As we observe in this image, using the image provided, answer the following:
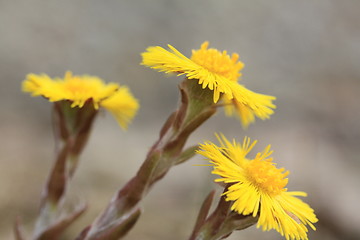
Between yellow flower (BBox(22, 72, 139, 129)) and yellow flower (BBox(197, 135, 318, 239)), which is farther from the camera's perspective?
yellow flower (BBox(22, 72, 139, 129))

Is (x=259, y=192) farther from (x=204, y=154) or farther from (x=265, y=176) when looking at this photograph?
(x=204, y=154)

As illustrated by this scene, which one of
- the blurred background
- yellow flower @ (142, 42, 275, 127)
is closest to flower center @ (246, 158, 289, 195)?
yellow flower @ (142, 42, 275, 127)

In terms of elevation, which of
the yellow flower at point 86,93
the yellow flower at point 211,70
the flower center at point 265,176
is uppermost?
the yellow flower at point 211,70

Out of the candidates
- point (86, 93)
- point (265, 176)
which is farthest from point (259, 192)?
point (86, 93)

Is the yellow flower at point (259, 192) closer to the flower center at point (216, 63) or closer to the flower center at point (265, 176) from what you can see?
the flower center at point (265, 176)

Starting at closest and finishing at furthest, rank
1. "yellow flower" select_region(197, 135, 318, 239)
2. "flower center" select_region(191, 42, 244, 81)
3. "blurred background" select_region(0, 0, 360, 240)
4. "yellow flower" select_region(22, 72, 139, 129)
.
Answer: "yellow flower" select_region(197, 135, 318, 239), "flower center" select_region(191, 42, 244, 81), "yellow flower" select_region(22, 72, 139, 129), "blurred background" select_region(0, 0, 360, 240)

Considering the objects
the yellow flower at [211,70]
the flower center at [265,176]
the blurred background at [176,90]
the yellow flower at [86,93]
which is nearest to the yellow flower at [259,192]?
the flower center at [265,176]

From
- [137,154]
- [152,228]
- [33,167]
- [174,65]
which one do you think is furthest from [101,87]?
[137,154]

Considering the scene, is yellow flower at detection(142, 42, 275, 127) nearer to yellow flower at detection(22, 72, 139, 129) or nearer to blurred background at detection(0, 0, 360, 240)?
yellow flower at detection(22, 72, 139, 129)
